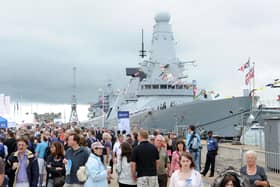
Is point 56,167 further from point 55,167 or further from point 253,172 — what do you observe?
point 253,172

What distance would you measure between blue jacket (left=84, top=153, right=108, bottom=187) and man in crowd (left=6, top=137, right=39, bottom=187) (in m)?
1.18

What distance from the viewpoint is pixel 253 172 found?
6.22 metres

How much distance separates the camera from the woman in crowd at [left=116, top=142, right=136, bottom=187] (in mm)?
8594

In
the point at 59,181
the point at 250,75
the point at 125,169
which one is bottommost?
the point at 59,181

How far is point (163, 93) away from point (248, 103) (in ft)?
43.5

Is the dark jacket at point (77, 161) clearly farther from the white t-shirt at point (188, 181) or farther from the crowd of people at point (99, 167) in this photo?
the white t-shirt at point (188, 181)

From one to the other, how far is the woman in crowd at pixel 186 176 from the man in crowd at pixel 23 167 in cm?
279

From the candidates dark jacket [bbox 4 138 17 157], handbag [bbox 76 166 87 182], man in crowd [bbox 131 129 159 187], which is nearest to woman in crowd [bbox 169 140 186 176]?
man in crowd [bbox 131 129 159 187]

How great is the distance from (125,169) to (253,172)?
2990 mm

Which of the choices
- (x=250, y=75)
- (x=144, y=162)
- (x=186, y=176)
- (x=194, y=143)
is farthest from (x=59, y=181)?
(x=250, y=75)

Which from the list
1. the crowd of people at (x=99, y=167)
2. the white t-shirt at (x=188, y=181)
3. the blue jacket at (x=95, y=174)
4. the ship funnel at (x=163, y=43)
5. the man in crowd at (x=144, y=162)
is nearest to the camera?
the white t-shirt at (x=188, y=181)

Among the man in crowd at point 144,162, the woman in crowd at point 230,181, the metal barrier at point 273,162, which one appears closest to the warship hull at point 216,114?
the metal barrier at point 273,162

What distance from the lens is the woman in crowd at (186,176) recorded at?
5715mm

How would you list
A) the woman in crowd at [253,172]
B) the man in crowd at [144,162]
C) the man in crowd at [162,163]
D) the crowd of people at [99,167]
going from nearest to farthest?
the crowd of people at [99,167] → the woman in crowd at [253,172] → the man in crowd at [144,162] → the man in crowd at [162,163]
